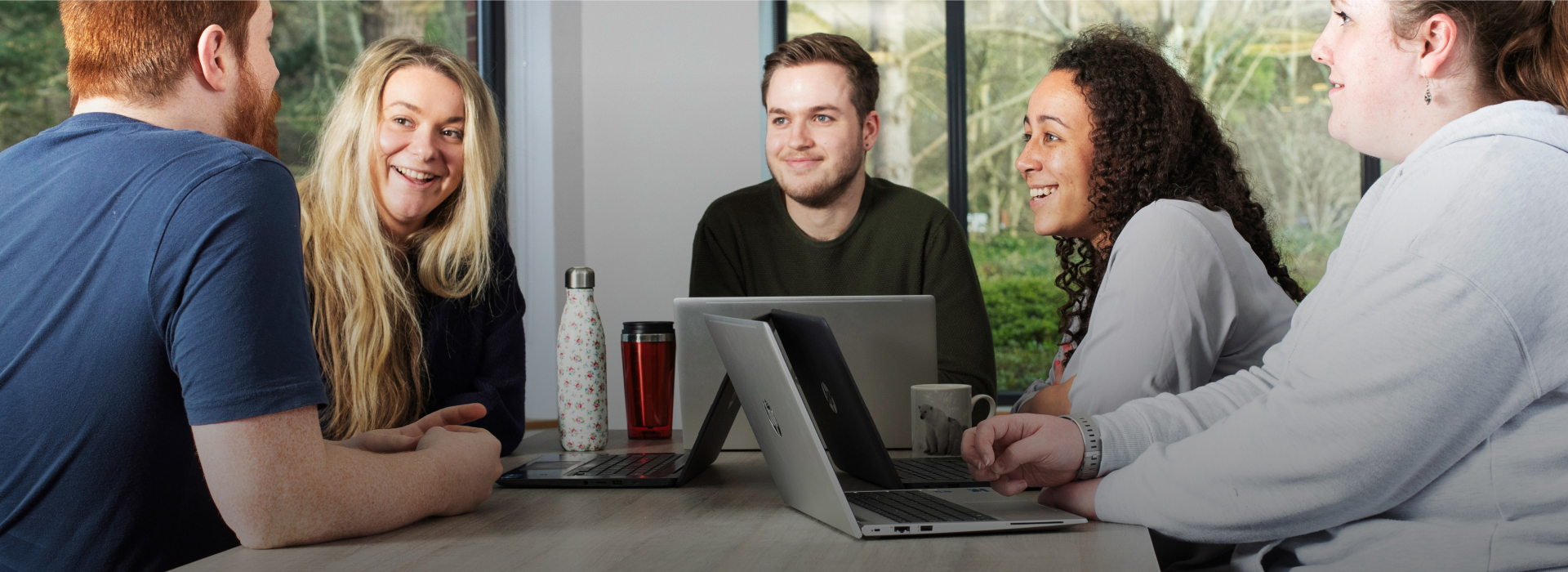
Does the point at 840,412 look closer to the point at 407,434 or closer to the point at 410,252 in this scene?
the point at 407,434

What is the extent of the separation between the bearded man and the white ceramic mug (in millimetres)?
635

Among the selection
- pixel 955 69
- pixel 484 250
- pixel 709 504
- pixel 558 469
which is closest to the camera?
pixel 709 504

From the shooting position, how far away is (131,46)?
1.03m

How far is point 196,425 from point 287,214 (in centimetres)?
21

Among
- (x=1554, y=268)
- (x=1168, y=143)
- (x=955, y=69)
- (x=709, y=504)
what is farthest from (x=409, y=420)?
(x=955, y=69)

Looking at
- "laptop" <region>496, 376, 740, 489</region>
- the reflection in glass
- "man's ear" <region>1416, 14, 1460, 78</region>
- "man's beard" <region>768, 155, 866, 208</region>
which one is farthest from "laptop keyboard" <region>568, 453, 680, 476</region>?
the reflection in glass

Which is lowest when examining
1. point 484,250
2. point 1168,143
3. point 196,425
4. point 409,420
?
point 409,420

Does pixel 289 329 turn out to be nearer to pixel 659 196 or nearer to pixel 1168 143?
pixel 1168 143

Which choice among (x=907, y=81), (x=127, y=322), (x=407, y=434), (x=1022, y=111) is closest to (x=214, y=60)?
(x=127, y=322)

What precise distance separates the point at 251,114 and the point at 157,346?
14.3 inches

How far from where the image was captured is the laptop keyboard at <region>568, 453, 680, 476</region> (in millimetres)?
1260

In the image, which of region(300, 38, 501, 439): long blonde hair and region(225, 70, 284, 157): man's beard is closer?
region(225, 70, 284, 157): man's beard

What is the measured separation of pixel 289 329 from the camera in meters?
0.91

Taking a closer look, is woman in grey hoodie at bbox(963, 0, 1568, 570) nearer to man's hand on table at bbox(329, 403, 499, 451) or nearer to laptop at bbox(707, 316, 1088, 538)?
laptop at bbox(707, 316, 1088, 538)
